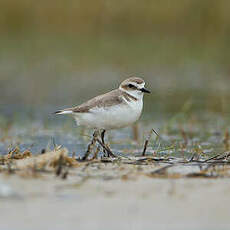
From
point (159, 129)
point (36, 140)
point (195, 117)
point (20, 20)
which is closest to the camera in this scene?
point (36, 140)

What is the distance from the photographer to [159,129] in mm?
10672

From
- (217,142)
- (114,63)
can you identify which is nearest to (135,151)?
(217,142)

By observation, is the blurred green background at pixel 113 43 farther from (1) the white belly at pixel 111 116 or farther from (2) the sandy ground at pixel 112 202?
(2) the sandy ground at pixel 112 202

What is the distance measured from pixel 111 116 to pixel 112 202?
2512 millimetres

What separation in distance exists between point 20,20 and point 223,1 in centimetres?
602

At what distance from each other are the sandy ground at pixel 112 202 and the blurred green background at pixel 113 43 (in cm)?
968

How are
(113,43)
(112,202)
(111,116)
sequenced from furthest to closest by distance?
(113,43)
(111,116)
(112,202)

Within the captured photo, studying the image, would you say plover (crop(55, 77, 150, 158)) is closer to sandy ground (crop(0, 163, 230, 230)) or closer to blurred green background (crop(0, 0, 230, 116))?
sandy ground (crop(0, 163, 230, 230))

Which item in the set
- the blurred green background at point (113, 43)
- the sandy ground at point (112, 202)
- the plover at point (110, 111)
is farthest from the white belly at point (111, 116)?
the blurred green background at point (113, 43)

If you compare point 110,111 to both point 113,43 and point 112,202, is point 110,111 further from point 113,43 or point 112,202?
point 113,43

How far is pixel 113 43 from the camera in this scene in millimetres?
18672

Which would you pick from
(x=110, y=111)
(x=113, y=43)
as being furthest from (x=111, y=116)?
(x=113, y=43)

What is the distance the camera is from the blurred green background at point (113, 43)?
51.9 ft

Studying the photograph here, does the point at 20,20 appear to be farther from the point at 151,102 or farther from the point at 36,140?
the point at 36,140
